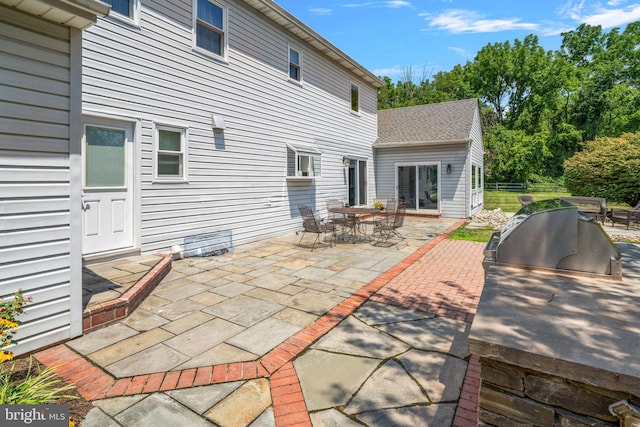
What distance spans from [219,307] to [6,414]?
87.6 inches

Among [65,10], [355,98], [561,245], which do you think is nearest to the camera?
[561,245]

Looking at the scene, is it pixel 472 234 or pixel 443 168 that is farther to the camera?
pixel 443 168

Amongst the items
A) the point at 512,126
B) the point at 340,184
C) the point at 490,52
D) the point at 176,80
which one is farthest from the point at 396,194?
the point at 490,52

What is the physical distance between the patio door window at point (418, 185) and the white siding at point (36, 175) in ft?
40.3

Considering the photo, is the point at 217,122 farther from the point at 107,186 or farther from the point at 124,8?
the point at 107,186

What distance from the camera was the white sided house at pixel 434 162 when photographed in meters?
13.1

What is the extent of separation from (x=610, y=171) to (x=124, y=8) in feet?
57.6

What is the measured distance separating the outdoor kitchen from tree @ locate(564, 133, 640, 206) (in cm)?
1464

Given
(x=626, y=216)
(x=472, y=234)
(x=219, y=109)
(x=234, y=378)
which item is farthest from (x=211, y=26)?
(x=626, y=216)

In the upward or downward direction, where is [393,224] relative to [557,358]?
upward

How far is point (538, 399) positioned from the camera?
1.66 meters

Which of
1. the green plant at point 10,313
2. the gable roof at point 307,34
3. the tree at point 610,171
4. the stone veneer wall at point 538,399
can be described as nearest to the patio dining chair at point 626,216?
the tree at point 610,171

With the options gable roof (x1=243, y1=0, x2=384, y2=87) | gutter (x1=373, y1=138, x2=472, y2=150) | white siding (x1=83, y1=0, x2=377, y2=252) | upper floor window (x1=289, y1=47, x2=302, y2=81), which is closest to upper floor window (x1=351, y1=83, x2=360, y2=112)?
gable roof (x1=243, y1=0, x2=384, y2=87)

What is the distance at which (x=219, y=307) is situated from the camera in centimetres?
409
